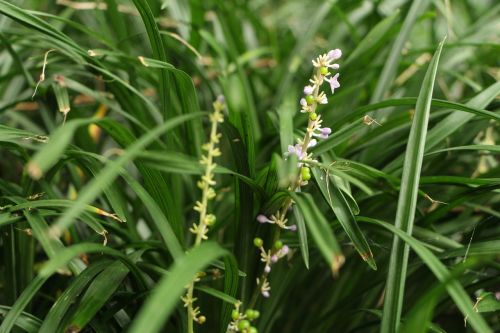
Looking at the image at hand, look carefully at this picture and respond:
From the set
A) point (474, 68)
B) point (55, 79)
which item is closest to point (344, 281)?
point (55, 79)

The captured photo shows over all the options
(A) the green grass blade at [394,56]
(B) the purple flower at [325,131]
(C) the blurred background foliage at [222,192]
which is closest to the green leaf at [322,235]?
(C) the blurred background foliage at [222,192]

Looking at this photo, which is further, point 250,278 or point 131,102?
point 131,102

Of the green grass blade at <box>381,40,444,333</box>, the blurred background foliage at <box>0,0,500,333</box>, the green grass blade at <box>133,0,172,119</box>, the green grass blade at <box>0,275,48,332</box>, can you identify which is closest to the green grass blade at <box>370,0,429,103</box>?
the blurred background foliage at <box>0,0,500,333</box>

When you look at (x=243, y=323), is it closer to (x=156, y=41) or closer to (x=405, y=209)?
(x=405, y=209)

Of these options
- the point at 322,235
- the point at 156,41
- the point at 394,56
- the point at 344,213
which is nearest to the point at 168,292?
the point at 322,235

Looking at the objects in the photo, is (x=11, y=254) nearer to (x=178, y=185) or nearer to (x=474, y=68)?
(x=178, y=185)

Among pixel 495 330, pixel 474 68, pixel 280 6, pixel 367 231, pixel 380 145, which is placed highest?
pixel 280 6
